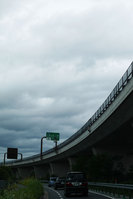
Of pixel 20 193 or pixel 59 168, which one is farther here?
pixel 59 168

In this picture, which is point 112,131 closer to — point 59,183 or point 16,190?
point 59,183

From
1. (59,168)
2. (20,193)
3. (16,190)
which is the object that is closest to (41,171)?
(59,168)

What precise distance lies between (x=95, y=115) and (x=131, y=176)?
941 centimetres

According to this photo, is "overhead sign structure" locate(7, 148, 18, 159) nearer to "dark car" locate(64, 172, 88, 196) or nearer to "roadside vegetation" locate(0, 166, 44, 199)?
"roadside vegetation" locate(0, 166, 44, 199)

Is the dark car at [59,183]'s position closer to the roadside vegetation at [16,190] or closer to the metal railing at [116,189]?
the metal railing at [116,189]

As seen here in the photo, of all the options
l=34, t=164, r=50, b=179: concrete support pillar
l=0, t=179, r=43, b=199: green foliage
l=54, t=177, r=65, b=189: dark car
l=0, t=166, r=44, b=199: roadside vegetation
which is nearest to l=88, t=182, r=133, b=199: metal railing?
l=0, t=166, r=44, b=199: roadside vegetation

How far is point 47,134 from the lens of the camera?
5722 centimetres

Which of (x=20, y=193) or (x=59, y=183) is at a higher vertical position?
(x=20, y=193)

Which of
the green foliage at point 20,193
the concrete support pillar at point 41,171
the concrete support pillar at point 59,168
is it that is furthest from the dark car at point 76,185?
the concrete support pillar at point 41,171

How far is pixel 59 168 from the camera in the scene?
275 ft

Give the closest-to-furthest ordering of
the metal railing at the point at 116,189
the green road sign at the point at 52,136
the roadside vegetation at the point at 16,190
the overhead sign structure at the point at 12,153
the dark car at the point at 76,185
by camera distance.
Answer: the roadside vegetation at the point at 16,190, the metal railing at the point at 116,189, the dark car at the point at 76,185, the overhead sign structure at the point at 12,153, the green road sign at the point at 52,136

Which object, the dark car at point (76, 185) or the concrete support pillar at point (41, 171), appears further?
the concrete support pillar at point (41, 171)

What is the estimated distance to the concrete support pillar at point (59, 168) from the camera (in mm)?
82250

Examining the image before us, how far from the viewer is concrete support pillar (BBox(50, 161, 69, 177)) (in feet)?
270
